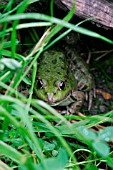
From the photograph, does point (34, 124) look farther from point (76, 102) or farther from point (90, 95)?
point (90, 95)

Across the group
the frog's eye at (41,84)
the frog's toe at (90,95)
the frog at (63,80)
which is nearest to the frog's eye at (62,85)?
the frog at (63,80)

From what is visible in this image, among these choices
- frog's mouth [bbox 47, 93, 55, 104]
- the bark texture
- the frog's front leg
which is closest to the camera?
the bark texture

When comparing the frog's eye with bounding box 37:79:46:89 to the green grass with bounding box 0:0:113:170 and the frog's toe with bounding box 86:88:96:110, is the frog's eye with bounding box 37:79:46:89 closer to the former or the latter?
the green grass with bounding box 0:0:113:170

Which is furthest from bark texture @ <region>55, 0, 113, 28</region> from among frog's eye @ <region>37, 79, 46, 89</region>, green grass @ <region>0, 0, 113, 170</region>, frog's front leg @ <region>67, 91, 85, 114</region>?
frog's front leg @ <region>67, 91, 85, 114</region>

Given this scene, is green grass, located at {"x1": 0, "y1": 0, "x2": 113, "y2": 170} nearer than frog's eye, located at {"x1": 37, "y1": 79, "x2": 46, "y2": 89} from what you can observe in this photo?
Yes

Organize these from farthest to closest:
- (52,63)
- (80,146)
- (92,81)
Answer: (92,81) < (52,63) < (80,146)

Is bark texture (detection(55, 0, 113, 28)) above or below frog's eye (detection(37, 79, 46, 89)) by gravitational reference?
above

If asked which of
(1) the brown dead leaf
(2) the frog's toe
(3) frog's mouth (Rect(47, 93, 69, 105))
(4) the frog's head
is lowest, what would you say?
(1) the brown dead leaf

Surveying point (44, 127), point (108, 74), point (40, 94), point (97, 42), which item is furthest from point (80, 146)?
point (97, 42)

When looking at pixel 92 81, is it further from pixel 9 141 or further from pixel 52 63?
pixel 9 141
